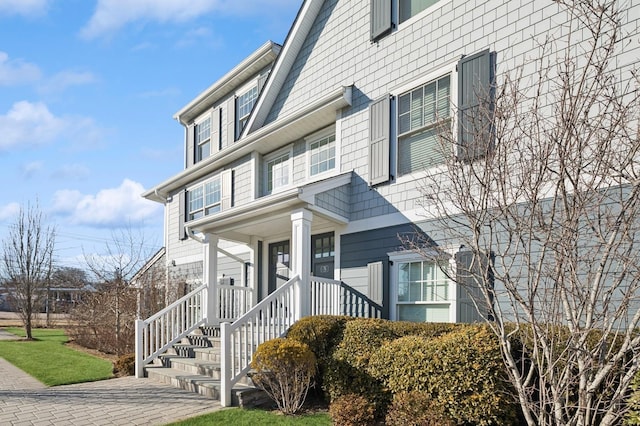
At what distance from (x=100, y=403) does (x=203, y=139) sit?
35.0ft

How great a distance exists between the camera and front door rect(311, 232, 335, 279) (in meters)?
9.45

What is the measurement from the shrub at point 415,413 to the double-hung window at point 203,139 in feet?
40.1

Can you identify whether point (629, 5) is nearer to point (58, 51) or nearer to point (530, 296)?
point (530, 296)

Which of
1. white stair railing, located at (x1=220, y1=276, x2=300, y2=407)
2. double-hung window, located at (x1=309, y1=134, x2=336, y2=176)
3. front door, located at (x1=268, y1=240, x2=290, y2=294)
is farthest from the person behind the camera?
front door, located at (x1=268, y1=240, x2=290, y2=294)

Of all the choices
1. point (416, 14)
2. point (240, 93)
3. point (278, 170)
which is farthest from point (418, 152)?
point (240, 93)

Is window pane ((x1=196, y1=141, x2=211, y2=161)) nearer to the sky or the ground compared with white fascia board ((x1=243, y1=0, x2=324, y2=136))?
nearer to the ground

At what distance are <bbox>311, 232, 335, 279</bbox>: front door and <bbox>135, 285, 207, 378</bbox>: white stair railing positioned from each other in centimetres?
270

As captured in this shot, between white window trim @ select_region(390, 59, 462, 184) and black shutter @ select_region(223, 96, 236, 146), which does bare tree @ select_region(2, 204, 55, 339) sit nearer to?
black shutter @ select_region(223, 96, 236, 146)

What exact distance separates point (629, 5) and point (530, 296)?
4.43 m

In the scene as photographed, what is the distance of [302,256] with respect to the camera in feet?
25.6

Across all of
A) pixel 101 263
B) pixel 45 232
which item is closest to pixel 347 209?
pixel 101 263

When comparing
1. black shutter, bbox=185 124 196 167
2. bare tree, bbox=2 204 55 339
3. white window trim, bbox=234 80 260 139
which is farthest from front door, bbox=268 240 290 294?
bare tree, bbox=2 204 55 339

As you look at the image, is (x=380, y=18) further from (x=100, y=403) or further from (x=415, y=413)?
(x=100, y=403)

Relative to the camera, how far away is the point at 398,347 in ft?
18.7
